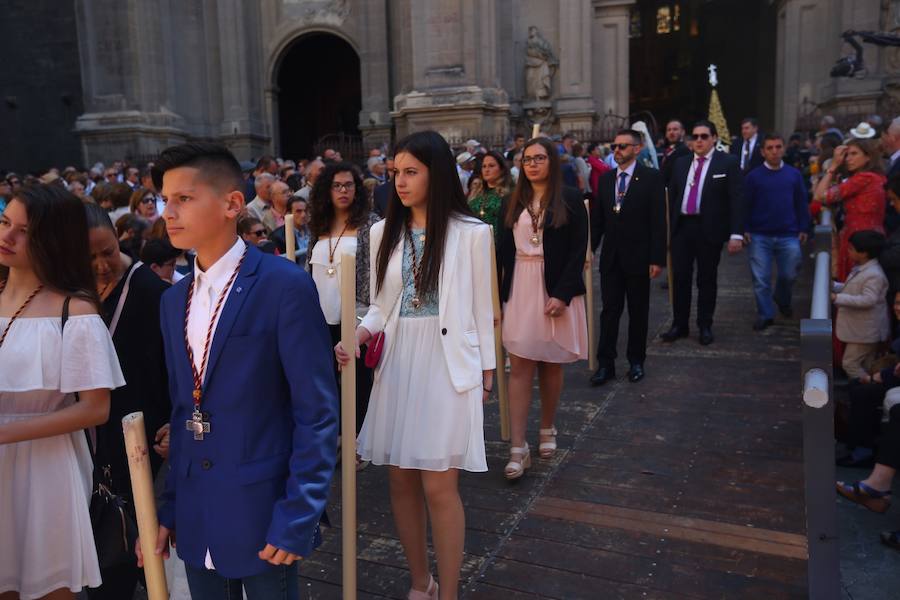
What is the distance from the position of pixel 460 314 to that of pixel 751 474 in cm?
252

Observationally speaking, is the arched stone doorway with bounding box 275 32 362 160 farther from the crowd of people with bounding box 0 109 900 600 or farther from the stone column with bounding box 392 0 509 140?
the crowd of people with bounding box 0 109 900 600

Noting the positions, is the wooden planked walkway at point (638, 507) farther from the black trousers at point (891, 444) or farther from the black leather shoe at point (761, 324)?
the black leather shoe at point (761, 324)

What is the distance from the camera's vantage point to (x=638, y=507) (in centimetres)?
422

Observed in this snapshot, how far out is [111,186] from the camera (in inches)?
328

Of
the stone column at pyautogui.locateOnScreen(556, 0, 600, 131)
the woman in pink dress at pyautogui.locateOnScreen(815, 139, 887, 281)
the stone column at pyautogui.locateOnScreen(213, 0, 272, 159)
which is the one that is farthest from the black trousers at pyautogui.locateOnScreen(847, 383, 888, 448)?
the stone column at pyautogui.locateOnScreen(213, 0, 272, 159)

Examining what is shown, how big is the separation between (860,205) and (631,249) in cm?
215

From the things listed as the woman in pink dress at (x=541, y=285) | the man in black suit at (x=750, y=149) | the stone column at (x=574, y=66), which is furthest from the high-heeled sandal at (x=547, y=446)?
the stone column at (x=574, y=66)

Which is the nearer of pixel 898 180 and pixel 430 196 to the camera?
pixel 430 196

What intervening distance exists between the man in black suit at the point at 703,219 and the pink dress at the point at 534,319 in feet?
10.1

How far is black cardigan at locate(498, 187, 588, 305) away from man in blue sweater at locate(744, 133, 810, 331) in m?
3.88

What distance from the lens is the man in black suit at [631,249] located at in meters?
6.39

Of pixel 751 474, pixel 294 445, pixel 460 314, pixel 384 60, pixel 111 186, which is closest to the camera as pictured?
pixel 294 445

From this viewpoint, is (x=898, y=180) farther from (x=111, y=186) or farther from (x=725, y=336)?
(x=111, y=186)

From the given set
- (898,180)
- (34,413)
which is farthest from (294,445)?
(898,180)
